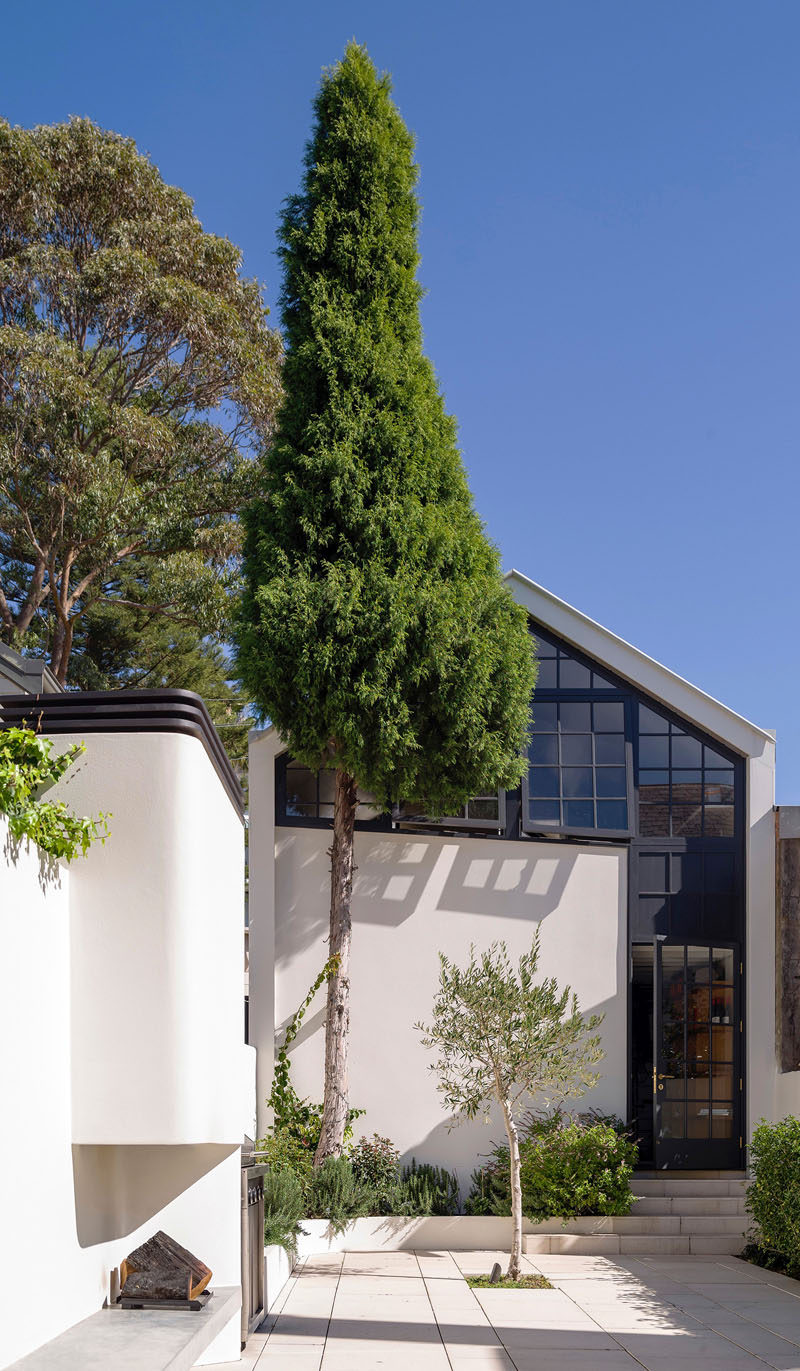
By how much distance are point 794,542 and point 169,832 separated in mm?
9709

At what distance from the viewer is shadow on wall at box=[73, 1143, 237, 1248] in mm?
4500

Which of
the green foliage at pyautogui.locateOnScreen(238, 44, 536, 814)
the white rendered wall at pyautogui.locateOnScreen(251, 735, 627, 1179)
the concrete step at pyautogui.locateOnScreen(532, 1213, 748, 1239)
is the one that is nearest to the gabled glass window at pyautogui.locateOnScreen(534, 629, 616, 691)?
the green foliage at pyautogui.locateOnScreen(238, 44, 536, 814)

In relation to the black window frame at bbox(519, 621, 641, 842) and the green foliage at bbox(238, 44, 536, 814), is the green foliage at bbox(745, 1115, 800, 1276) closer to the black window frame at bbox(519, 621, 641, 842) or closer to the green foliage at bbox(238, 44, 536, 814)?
the black window frame at bbox(519, 621, 641, 842)

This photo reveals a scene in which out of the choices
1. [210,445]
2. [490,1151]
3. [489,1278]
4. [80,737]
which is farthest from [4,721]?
[210,445]

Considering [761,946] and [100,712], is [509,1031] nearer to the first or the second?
[761,946]

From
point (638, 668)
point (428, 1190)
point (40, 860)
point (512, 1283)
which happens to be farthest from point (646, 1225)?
point (40, 860)

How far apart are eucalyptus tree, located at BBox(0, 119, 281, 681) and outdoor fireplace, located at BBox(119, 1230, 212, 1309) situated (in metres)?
10.8

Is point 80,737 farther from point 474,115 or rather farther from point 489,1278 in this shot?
point 474,115

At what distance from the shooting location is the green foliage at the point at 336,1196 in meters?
9.65

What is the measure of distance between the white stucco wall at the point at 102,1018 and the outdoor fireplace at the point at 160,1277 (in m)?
0.10

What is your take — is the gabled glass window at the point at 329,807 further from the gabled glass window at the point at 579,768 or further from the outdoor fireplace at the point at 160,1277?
the outdoor fireplace at the point at 160,1277

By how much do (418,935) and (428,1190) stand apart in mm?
2382

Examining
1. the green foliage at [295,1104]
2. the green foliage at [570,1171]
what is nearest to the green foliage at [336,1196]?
the green foliage at [295,1104]

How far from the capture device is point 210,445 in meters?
15.9
